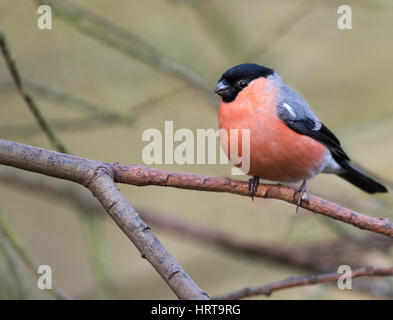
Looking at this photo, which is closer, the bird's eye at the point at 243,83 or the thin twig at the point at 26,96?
the thin twig at the point at 26,96

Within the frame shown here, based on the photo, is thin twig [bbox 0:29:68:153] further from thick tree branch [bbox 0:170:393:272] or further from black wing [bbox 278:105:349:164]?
thick tree branch [bbox 0:170:393:272]

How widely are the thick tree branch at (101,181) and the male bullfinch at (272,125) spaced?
5.01ft

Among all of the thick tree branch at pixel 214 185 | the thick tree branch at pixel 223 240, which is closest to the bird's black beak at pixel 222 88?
the thick tree branch at pixel 214 185

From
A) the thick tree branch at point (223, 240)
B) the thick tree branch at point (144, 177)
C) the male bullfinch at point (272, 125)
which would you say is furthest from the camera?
the thick tree branch at point (223, 240)

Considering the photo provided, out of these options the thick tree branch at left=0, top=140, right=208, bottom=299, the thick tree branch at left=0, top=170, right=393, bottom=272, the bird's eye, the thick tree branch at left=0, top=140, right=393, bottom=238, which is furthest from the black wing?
the thick tree branch at left=0, top=140, right=208, bottom=299

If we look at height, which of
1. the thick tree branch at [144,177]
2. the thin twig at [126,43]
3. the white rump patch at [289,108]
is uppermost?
Answer: the thin twig at [126,43]

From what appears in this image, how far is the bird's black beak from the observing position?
13.0ft

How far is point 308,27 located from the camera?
20.4ft

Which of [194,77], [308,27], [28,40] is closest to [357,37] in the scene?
[308,27]

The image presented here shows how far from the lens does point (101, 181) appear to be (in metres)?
2.37

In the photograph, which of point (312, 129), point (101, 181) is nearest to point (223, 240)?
point (312, 129)

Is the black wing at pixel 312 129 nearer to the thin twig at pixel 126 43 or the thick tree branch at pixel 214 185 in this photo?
the thin twig at pixel 126 43

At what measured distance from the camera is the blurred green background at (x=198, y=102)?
16.3ft

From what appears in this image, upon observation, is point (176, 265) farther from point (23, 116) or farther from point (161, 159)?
→ point (23, 116)
